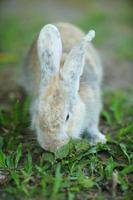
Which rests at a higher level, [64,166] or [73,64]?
[73,64]

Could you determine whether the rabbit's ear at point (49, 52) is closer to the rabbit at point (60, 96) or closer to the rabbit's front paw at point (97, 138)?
the rabbit at point (60, 96)

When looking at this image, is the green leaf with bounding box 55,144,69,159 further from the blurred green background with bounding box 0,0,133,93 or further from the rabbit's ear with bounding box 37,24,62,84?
the blurred green background with bounding box 0,0,133,93

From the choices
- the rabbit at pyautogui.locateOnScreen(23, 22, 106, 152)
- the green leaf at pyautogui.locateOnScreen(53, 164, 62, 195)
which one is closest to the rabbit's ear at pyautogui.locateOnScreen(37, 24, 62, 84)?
the rabbit at pyautogui.locateOnScreen(23, 22, 106, 152)

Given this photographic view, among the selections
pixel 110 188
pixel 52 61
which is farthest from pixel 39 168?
pixel 52 61

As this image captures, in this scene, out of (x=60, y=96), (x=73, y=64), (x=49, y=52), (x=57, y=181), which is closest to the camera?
(x=57, y=181)

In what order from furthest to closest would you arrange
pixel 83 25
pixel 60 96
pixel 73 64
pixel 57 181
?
1. pixel 83 25
2. pixel 73 64
3. pixel 60 96
4. pixel 57 181

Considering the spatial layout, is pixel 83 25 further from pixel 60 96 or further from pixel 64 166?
pixel 64 166

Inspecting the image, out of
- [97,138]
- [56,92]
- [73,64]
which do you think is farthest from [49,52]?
[97,138]

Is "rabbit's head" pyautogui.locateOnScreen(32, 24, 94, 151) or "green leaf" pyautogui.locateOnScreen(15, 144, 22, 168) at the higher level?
"rabbit's head" pyautogui.locateOnScreen(32, 24, 94, 151)

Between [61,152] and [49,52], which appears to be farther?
[49,52]
